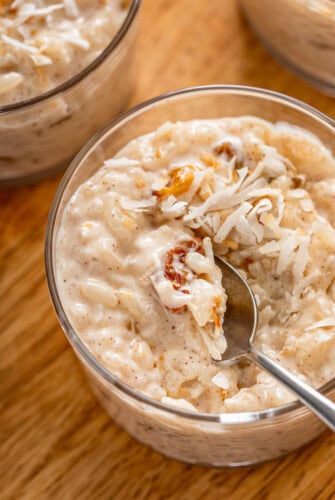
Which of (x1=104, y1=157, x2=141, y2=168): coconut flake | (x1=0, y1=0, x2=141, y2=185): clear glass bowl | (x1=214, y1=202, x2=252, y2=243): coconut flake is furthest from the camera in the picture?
(x1=0, y1=0, x2=141, y2=185): clear glass bowl

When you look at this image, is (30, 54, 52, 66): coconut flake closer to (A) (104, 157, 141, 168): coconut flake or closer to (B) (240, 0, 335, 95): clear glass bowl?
(A) (104, 157, 141, 168): coconut flake

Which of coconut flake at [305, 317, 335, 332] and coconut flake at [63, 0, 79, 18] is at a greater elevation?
coconut flake at [63, 0, 79, 18]

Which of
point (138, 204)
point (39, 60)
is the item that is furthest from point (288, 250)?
point (39, 60)

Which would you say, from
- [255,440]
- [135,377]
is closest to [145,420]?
[135,377]

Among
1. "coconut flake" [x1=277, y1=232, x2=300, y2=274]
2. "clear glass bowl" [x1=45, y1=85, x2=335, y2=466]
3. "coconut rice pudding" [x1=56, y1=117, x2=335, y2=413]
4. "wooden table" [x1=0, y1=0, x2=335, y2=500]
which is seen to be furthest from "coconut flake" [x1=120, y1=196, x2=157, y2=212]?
"wooden table" [x1=0, y1=0, x2=335, y2=500]

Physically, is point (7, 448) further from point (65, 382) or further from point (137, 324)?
point (137, 324)

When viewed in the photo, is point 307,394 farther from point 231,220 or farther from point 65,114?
point 65,114
